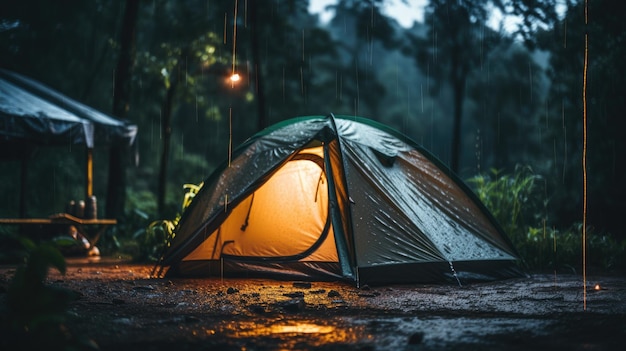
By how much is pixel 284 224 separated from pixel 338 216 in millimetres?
1306

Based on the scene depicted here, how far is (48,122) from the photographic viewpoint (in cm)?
952

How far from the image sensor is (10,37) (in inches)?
725

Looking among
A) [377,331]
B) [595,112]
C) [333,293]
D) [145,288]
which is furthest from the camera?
[595,112]

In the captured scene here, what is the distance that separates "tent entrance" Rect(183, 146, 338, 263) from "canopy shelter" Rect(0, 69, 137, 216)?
11.4ft

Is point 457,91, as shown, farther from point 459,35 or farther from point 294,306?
point 294,306

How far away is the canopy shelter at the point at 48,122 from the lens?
928cm

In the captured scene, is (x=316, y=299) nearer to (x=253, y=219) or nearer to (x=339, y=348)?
(x=339, y=348)

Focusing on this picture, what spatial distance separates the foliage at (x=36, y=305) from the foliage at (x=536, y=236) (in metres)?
6.39

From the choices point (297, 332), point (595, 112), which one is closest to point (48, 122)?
point (297, 332)

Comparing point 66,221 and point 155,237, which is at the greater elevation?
point 66,221

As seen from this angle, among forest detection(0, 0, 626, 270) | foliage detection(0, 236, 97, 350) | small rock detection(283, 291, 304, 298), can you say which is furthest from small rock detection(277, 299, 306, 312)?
forest detection(0, 0, 626, 270)

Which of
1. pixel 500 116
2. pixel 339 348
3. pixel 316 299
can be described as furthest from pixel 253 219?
pixel 500 116

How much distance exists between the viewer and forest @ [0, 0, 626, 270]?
11.8 metres

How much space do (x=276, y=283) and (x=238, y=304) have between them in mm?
1447
